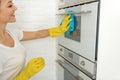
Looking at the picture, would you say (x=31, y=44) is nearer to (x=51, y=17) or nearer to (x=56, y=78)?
(x=51, y=17)

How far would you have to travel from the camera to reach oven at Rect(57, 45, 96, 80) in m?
1.14

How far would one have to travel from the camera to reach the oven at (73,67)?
1.14 meters

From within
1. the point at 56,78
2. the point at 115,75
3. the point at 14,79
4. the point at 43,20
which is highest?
the point at 43,20

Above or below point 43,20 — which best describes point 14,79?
below

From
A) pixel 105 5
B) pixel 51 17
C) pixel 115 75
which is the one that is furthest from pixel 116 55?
pixel 51 17

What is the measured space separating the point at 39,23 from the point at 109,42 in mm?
829

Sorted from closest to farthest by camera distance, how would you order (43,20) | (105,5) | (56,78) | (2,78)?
(105,5)
(2,78)
(43,20)
(56,78)

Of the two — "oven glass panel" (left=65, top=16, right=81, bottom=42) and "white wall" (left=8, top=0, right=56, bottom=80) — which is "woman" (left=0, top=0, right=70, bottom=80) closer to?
"oven glass panel" (left=65, top=16, right=81, bottom=42)

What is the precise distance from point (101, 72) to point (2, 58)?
62cm

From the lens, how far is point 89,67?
44.7 inches

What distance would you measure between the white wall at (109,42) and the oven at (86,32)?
0.11 ft

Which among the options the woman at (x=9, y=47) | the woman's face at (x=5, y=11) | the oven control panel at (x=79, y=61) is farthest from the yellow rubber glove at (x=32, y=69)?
the woman's face at (x=5, y=11)

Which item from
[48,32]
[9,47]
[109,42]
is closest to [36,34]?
[48,32]

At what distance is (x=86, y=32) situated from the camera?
3.71 ft
